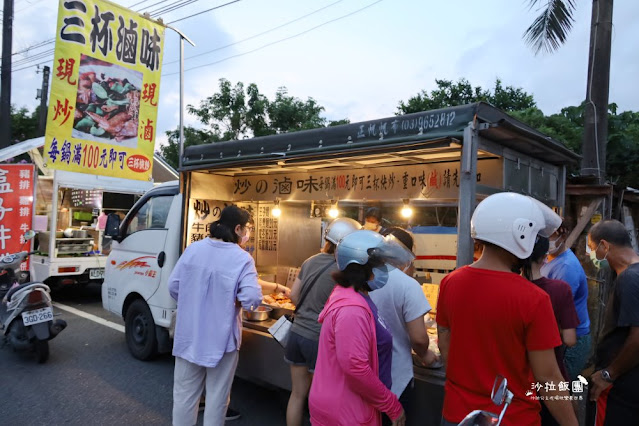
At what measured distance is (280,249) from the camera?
672 cm

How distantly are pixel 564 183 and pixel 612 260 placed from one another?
205cm

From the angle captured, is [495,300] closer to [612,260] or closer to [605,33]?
[612,260]

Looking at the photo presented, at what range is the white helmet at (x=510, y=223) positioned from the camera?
1.94 metres

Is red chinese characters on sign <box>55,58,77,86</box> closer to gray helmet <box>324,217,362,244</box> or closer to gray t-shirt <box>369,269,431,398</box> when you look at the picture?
gray helmet <box>324,217,362,244</box>

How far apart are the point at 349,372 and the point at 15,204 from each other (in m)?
9.18

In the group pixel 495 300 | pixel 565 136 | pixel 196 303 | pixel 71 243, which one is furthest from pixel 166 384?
pixel 565 136

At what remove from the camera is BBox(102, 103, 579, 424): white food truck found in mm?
3285

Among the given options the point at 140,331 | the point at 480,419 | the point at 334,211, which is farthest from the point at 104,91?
the point at 480,419

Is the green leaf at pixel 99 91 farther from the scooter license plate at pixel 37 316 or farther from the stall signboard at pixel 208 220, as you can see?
the scooter license plate at pixel 37 316

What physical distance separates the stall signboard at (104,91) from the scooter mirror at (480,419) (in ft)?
19.5

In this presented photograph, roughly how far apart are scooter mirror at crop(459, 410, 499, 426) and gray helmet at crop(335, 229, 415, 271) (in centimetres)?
79

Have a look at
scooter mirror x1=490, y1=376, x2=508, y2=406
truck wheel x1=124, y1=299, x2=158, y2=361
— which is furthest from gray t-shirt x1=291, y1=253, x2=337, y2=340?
truck wheel x1=124, y1=299, x2=158, y2=361

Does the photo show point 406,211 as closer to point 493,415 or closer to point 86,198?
point 493,415

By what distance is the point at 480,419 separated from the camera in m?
1.65
